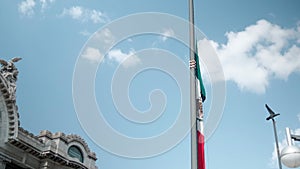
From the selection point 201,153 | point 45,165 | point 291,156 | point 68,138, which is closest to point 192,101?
point 201,153

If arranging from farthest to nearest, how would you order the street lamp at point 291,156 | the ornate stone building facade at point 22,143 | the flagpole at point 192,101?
the ornate stone building facade at point 22,143 → the street lamp at point 291,156 → the flagpole at point 192,101

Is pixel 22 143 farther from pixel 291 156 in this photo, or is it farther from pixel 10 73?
pixel 291 156

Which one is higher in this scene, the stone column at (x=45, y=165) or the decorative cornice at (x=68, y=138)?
the decorative cornice at (x=68, y=138)

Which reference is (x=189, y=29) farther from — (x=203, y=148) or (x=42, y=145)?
(x=42, y=145)

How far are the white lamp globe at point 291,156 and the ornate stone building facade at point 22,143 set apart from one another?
21.6 meters

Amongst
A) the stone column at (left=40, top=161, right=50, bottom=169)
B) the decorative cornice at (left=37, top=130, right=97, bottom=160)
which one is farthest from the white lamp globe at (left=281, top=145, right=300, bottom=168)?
the decorative cornice at (left=37, top=130, right=97, bottom=160)

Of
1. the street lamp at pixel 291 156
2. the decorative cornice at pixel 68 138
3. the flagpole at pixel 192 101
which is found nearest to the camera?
the flagpole at pixel 192 101

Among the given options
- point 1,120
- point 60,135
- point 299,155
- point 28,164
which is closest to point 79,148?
point 60,135

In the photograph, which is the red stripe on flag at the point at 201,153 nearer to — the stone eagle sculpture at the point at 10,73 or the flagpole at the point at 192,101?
the flagpole at the point at 192,101

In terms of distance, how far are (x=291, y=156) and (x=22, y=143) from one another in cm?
2245

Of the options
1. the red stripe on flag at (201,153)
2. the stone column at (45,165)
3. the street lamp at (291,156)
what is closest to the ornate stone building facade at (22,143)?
the stone column at (45,165)

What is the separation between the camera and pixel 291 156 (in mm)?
9992

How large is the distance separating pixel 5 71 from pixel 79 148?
10.6 m

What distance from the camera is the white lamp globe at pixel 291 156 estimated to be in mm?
9961
